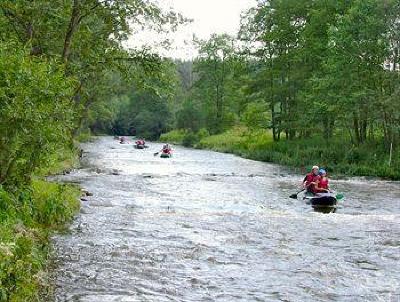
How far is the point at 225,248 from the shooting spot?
12.2 meters

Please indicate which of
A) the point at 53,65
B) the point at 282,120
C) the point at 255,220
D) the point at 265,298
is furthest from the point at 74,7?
the point at 282,120

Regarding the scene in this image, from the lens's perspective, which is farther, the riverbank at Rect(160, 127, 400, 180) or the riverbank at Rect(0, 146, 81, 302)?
the riverbank at Rect(160, 127, 400, 180)

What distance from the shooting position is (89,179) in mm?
25203

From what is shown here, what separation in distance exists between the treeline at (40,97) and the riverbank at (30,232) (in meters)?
0.02

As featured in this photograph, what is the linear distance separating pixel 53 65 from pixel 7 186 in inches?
128

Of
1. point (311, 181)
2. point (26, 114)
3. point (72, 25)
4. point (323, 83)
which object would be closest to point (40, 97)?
point (26, 114)

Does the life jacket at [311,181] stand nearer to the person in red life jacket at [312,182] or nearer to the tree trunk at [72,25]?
the person in red life jacket at [312,182]

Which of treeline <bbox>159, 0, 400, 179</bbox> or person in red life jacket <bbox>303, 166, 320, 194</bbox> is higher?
treeline <bbox>159, 0, 400, 179</bbox>

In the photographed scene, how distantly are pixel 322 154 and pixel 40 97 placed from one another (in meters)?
26.7

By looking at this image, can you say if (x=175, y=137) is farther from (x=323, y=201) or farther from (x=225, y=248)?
(x=225, y=248)

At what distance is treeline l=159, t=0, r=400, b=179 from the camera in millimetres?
31312

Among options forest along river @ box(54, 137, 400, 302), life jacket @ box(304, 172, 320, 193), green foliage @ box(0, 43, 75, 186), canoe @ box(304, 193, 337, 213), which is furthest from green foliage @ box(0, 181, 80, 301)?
life jacket @ box(304, 172, 320, 193)

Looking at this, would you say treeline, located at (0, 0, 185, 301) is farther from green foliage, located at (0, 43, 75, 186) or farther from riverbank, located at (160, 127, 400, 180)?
riverbank, located at (160, 127, 400, 180)

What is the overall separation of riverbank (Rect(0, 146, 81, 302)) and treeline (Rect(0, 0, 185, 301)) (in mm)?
20
